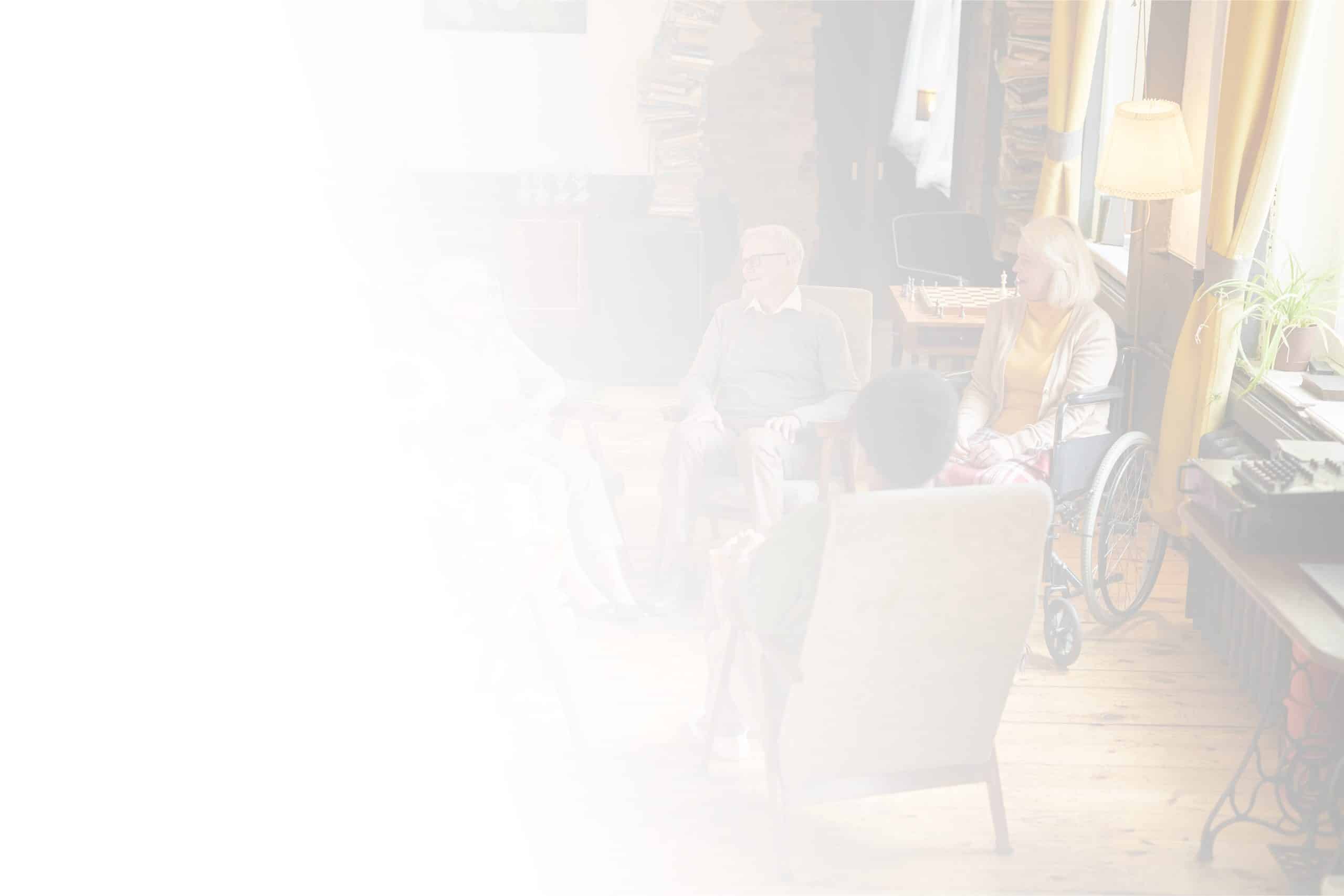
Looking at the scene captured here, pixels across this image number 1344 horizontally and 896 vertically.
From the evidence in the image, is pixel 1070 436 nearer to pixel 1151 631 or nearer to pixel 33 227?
pixel 1151 631

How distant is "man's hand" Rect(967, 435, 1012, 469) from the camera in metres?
3.91

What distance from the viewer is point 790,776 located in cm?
279

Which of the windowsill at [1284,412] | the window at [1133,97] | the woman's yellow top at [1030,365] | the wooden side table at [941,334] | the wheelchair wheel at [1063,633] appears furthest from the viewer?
the wooden side table at [941,334]

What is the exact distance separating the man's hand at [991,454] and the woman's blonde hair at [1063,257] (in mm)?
460

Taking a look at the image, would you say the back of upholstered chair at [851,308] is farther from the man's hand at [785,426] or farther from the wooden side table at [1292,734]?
the wooden side table at [1292,734]

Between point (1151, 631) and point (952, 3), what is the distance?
4.71 metres

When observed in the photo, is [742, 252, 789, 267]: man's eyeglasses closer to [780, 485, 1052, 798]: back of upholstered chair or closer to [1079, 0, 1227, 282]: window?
[1079, 0, 1227, 282]: window

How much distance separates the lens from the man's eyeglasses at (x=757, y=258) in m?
4.09

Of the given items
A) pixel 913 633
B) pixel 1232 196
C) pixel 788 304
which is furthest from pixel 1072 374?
pixel 913 633

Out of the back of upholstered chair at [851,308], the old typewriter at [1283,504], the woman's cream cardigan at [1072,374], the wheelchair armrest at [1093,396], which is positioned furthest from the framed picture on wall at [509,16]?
the old typewriter at [1283,504]

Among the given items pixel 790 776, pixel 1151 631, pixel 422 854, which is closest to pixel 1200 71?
pixel 1151 631

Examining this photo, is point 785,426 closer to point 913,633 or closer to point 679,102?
point 913,633

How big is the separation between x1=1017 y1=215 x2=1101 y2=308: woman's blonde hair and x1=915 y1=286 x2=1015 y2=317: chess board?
2.47 ft

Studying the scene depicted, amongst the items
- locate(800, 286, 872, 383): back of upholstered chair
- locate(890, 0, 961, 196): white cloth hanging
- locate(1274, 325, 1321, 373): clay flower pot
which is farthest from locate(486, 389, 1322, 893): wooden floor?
locate(890, 0, 961, 196): white cloth hanging
